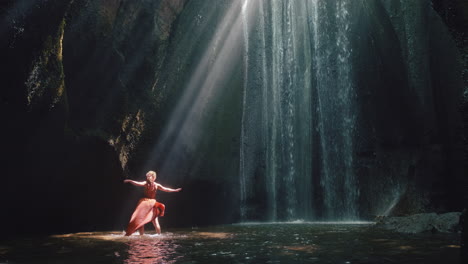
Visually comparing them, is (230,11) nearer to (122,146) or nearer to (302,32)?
(302,32)

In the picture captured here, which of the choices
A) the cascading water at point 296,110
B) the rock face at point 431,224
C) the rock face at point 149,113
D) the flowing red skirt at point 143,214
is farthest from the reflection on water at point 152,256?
the cascading water at point 296,110

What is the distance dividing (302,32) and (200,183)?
30.2 feet

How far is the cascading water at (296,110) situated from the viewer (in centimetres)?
1736

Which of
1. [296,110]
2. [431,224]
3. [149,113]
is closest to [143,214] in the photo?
[149,113]

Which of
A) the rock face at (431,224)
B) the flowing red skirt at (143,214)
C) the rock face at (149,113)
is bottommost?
the rock face at (431,224)

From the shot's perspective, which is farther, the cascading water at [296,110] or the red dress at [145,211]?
the cascading water at [296,110]

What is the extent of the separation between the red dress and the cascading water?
8.57m

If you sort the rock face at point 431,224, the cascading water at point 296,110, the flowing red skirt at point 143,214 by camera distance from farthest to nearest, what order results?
the cascading water at point 296,110
the flowing red skirt at point 143,214
the rock face at point 431,224

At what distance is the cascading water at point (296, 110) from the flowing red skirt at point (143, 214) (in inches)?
342

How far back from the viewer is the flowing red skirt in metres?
8.60

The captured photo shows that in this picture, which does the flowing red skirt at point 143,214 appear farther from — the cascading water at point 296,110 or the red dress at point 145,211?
the cascading water at point 296,110

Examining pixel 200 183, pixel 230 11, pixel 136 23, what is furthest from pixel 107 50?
pixel 230 11

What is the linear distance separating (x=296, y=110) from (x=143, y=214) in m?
11.2

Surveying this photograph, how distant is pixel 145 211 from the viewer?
8.98m
